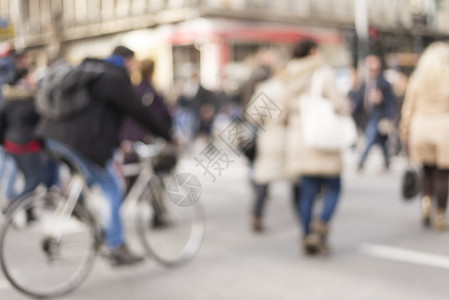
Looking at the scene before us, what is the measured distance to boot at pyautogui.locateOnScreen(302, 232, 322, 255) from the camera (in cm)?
588

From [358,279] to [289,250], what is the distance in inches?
46.1

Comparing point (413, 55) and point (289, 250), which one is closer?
point (289, 250)

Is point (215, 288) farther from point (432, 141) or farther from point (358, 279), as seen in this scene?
point (432, 141)

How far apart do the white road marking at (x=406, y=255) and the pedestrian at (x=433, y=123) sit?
0.91 metres

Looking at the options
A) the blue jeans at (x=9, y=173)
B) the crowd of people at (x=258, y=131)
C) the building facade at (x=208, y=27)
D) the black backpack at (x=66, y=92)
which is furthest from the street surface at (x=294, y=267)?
the building facade at (x=208, y=27)

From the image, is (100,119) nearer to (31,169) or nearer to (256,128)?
(31,169)

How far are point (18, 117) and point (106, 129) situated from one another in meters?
2.15

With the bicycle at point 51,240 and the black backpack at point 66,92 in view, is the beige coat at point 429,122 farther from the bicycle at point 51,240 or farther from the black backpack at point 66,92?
the black backpack at point 66,92

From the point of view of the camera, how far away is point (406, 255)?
5867 mm

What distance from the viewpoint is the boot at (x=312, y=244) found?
588 cm

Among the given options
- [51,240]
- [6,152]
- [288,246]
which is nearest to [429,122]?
[288,246]

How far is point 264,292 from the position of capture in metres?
4.90

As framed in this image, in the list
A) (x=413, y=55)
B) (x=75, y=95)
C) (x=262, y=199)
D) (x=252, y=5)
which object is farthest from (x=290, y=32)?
(x=75, y=95)

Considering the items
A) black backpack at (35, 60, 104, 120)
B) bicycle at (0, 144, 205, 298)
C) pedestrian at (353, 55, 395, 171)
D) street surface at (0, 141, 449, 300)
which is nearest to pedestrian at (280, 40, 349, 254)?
street surface at (0, 141, 449, 300)
